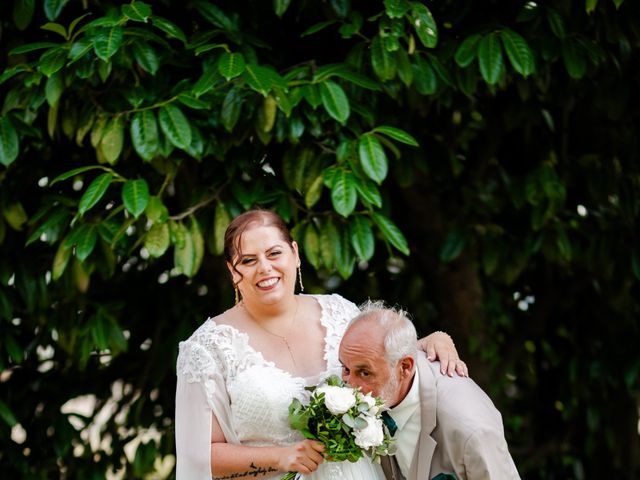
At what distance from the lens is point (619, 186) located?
4906mm

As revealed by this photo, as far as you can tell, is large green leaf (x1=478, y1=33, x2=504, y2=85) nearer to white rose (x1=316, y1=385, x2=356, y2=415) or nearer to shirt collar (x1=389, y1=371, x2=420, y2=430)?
shirt collar (x1=389, y1=371, x2=420, y2=430)

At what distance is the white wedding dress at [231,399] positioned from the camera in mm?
3441

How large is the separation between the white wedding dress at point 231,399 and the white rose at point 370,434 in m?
0.38

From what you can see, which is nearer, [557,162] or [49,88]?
[49,88]

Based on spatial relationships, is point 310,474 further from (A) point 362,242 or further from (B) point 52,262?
(B) point 52,262

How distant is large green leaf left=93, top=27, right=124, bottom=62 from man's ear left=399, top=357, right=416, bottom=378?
1395 millimetres

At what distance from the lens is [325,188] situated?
4.45m

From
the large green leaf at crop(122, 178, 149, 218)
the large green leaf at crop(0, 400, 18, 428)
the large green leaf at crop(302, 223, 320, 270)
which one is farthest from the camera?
the large green leaf at crop(0, 400, 18, 428)

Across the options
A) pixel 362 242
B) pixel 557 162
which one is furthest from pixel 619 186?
pixel 362 242

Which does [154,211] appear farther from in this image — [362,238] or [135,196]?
[362,238]

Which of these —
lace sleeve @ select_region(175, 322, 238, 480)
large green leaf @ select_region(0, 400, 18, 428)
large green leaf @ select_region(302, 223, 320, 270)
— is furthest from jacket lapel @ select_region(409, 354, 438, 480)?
large green leaf @ select_region(0, 400, 18, 428)

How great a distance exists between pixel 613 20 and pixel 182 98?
5.98 feet

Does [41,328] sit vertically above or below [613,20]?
below

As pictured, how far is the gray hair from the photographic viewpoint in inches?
126
